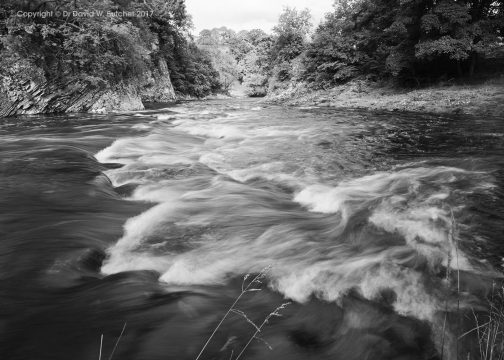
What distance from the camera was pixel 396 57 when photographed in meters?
18.5

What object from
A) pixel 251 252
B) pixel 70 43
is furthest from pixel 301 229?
pixel 70 43

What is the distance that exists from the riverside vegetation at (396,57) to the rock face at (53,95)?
10.5 meters

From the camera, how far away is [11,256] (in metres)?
3.21

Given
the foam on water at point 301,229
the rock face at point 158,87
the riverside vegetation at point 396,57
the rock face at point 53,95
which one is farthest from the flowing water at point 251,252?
the rock face at point 158,87

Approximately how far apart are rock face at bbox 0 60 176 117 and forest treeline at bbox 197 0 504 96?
1383 centimetres

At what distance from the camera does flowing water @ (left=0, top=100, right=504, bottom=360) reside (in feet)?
7.53

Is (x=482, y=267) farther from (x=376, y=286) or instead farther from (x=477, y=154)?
(x=477, y=154)

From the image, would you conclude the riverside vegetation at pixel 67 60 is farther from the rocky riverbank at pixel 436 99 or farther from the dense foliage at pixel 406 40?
the dense foliage at pixel 406 40

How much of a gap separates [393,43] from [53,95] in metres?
20.6

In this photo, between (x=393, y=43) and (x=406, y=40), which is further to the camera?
(x=393, y=43)

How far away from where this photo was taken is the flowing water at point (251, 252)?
2295 mm

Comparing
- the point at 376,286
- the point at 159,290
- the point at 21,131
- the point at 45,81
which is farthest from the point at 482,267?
the point at 45,81

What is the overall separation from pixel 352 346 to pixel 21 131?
11.7 m

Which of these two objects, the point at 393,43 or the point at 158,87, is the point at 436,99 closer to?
the point at 393,43
